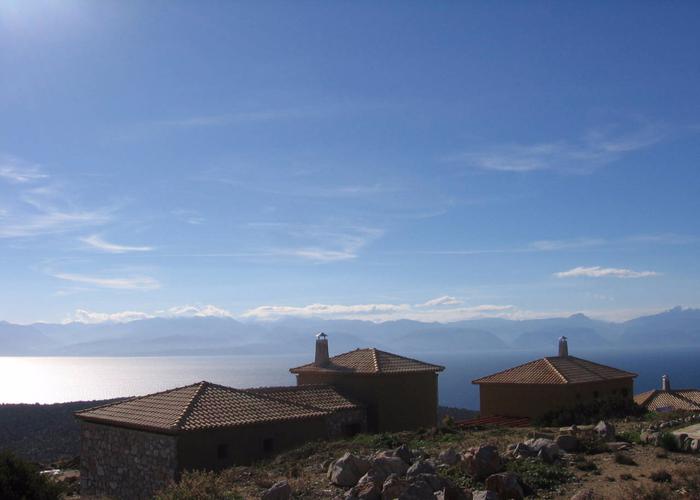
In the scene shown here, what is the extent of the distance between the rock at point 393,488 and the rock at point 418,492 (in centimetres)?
35

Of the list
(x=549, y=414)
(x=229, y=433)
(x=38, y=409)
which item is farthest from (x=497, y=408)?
(x=38, y=409)

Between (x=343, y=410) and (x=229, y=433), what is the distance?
700 centimetres

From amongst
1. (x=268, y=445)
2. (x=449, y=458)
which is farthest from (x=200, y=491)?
(x=268, y=445)

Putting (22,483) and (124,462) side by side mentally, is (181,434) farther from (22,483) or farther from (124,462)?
(22,483)

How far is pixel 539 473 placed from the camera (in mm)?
12531

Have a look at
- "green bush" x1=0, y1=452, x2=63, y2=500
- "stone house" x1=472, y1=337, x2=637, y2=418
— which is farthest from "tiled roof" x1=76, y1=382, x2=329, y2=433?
"stone house" x1=472, y1=337, x2=637, y2=418

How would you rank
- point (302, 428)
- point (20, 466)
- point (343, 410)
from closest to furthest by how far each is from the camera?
point (20, 466), point (302, 428), point (343, 410)

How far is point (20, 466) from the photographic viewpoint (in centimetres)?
1512

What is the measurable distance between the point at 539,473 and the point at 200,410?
1151cm

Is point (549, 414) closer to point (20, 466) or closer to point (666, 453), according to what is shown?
point (666, 453)

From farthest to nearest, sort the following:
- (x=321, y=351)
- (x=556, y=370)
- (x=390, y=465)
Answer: (x=321, y=351)
(x=556, y=370)
(x=390, y=465)

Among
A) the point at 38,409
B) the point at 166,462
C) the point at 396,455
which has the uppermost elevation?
the point at 396,455

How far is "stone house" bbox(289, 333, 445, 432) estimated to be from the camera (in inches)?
1088

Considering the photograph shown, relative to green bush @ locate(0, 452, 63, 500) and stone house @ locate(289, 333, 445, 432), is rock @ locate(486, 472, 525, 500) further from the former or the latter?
stone house @ locate(289, 333, 445, 432)
